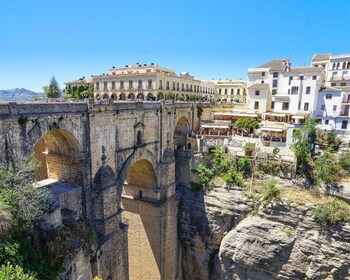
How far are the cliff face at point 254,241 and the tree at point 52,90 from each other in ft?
117

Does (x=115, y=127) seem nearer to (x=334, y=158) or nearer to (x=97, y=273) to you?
(x=97, y=273)

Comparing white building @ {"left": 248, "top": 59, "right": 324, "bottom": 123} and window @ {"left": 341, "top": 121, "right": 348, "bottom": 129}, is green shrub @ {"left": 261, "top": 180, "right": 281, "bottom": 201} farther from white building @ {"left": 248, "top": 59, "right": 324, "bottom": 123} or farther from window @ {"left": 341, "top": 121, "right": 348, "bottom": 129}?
white building @ {"left": 248, "top": 59, "right": 324, "bottom": 123}

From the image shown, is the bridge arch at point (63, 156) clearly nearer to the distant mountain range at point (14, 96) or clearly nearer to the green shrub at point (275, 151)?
the distant mountain range at point (14, 96)

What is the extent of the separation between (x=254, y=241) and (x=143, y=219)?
9.59m

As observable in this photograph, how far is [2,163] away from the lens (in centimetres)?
1084

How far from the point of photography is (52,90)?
49.5 m

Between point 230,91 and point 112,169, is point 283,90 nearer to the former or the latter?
point 230,91

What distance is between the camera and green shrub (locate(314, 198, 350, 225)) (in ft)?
65.6

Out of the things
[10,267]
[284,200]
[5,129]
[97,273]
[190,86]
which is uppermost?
[190,86]

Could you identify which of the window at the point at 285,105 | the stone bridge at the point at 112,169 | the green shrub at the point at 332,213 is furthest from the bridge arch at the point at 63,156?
the window at the point at 285,105

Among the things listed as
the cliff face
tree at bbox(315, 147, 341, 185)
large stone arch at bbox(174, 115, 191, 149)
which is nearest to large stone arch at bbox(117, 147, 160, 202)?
the cliff face

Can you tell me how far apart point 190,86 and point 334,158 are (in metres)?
33.1

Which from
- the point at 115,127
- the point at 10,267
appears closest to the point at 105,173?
the point at 115,127

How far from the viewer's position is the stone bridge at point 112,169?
12.6 metres
